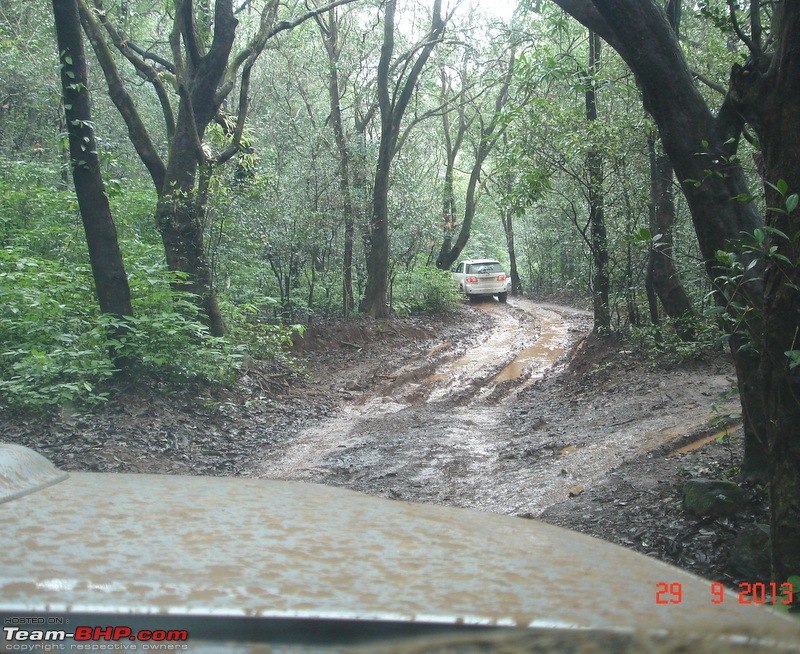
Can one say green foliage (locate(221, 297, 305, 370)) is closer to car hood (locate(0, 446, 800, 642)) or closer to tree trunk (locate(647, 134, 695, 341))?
tree trunk (locate(647, 134, 695, 341))

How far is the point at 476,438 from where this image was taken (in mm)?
9141

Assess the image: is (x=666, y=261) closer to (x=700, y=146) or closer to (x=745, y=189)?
(x=745, y=189)

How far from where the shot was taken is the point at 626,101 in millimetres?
12477

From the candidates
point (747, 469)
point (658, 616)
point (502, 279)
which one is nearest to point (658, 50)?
point (747, 469)

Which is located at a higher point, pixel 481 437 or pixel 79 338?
pixel 79 338

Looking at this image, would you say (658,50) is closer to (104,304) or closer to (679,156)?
(679,156)

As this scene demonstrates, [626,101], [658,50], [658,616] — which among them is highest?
[626,101]

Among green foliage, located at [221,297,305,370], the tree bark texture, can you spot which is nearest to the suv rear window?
green foliage, located at [221,297,305,370]

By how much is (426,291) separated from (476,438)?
1424 cm

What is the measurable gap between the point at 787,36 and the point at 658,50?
1.49m

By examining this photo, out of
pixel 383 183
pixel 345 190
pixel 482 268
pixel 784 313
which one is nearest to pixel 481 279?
pixel 482 268

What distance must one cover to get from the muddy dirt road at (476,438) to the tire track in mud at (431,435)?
0.06ft

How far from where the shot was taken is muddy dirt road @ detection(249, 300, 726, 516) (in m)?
7.07

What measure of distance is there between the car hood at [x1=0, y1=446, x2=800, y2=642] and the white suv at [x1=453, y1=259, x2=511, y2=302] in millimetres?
27635
